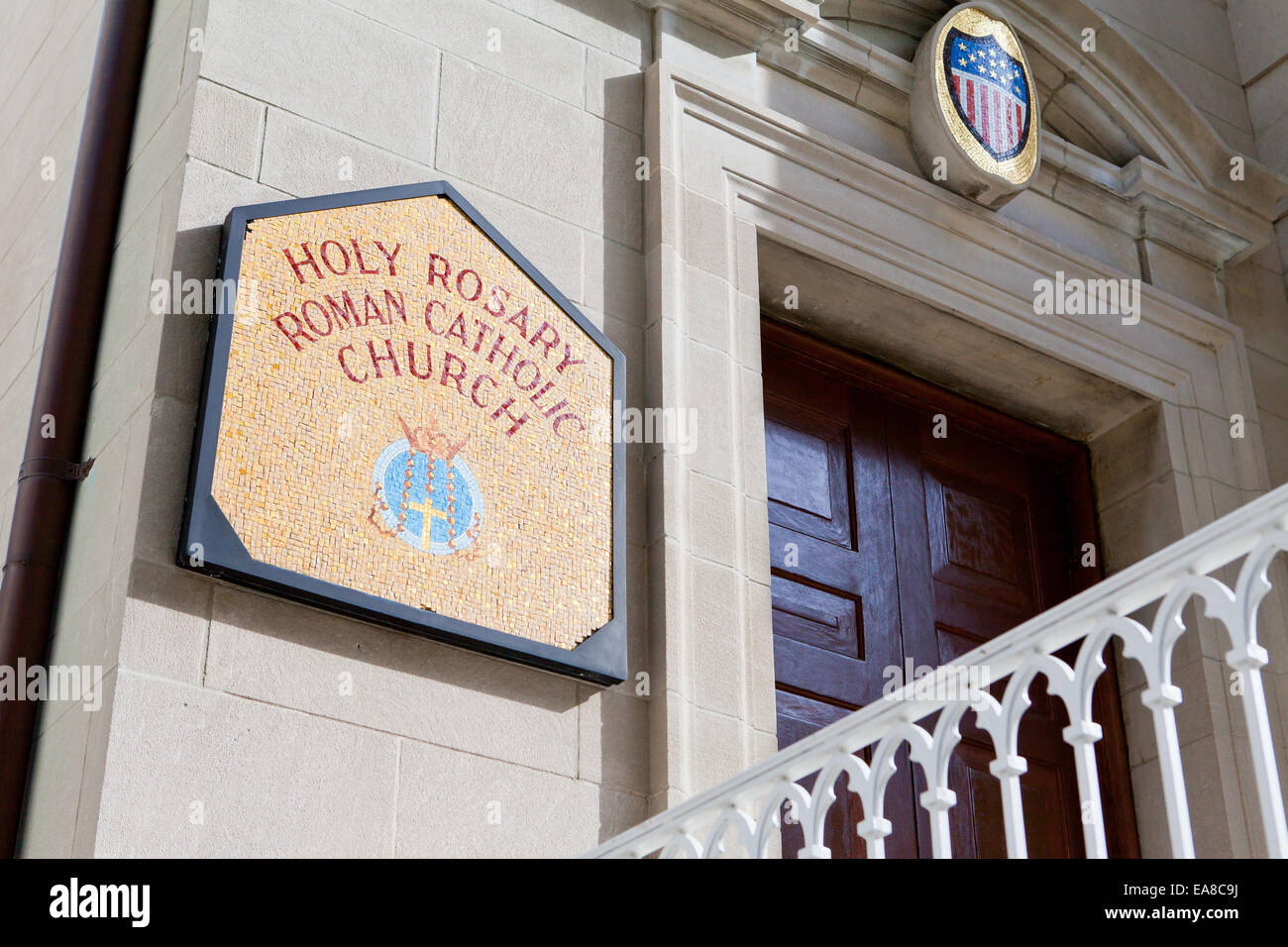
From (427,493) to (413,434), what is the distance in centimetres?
17

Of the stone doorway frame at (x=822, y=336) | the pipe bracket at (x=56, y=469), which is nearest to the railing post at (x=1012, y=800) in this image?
the stone doorway frame at (x=822, y=336)

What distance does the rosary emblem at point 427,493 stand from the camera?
4.31 metres

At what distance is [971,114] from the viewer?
6.29m

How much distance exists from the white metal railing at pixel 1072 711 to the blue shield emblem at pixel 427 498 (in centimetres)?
114

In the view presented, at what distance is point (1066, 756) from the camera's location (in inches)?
241

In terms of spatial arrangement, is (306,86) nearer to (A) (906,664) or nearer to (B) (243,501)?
(B) (243,501)

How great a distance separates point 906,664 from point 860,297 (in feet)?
4.26

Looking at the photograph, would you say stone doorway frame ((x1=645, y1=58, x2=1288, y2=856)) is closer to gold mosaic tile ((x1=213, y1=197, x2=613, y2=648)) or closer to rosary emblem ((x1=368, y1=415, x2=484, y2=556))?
gold mosaic tile ((x1=213, y1=197, x2=613, y2=648))

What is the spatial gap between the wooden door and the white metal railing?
1966mm
